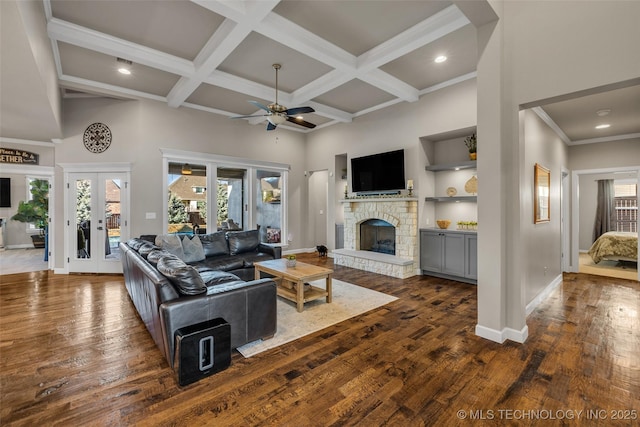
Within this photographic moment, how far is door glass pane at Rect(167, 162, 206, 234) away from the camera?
20.0 feet

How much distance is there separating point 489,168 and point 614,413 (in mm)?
2038

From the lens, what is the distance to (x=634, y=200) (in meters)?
8.18

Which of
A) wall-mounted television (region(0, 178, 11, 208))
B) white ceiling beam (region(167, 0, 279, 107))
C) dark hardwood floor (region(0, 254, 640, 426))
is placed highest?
white ceiling beam (region(167, 0, 279, 107))

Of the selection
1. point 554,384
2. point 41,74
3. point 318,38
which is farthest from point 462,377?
point 41,74

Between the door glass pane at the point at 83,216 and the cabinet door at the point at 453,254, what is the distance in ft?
22.9

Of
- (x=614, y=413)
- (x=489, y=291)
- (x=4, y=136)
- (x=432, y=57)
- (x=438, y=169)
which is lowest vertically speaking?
(x=614, y=413)

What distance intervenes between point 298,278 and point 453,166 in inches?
143

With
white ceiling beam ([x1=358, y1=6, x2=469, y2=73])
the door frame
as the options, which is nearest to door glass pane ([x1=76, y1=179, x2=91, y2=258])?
the door frame

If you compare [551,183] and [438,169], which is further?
[438,169]

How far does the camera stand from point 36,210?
8.74 metres

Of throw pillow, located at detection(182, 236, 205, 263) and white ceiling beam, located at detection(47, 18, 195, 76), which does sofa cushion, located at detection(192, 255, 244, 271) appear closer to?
throw pillow, located at detection(182, 236, 205, 263)

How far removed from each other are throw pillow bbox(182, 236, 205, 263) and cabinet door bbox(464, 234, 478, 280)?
14.8 feet

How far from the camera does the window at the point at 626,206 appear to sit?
8070 mm

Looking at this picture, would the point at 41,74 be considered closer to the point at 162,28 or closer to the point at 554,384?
the point at 162,28
